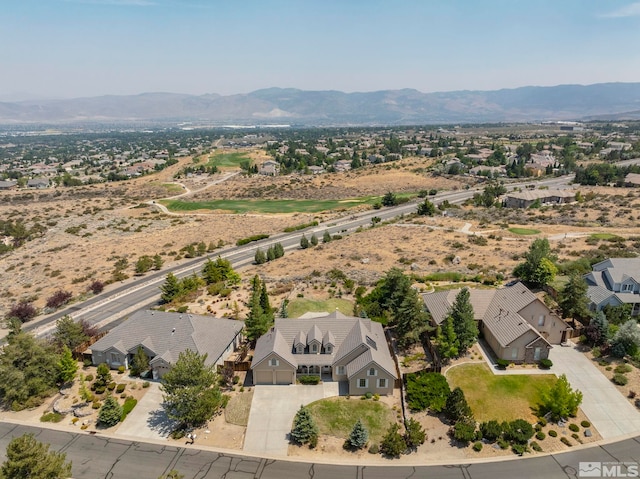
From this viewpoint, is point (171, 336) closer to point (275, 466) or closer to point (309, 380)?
point (309, 380)

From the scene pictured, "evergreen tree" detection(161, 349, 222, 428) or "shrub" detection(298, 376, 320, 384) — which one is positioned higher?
"evergreen tree" detection(161, 349, 222, 428)

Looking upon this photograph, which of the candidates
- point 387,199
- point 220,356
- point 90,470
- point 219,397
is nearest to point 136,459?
point 90,470

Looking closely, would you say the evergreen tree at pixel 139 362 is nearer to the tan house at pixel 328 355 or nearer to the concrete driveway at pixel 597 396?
the tan house at pixel 328 355

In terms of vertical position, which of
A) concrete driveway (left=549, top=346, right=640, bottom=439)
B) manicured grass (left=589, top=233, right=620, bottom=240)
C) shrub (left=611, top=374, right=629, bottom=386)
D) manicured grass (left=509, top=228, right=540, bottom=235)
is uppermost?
manicured grass (left=589, top=233, right=620, bottom=240)

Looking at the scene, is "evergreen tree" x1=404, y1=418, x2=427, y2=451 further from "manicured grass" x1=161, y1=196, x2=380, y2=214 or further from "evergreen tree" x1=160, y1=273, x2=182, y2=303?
"manicured grass" x1=161, y1=196, x2=380, y2=214

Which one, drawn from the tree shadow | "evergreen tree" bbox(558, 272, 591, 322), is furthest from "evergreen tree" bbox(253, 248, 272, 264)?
"evergreen tree" bbox(558, 272, 591, 322)

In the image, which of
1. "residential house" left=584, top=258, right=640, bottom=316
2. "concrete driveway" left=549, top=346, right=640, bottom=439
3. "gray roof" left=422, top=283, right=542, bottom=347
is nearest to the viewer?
"concrete driveway" left=549, top=346, right=640, bottom=439

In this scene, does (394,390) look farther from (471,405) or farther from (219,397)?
(219,397)

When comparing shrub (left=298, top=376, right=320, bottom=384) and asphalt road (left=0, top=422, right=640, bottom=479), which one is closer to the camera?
asphalt road (left=0, top=422, right=640, bottom=479)
